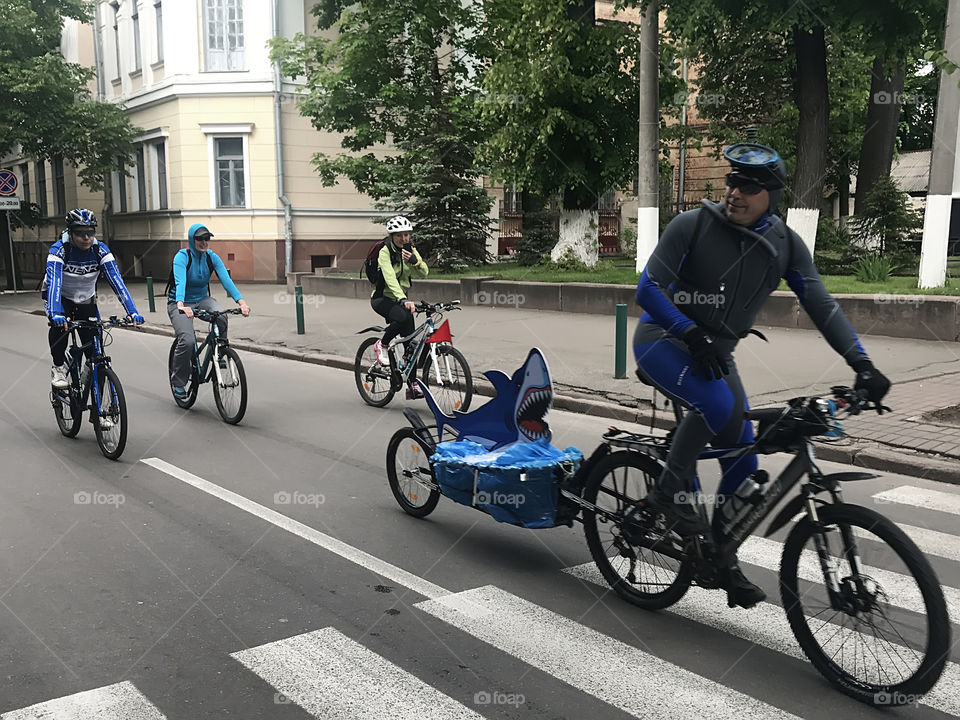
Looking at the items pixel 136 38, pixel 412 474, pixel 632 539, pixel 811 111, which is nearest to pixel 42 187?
pixel 136 38

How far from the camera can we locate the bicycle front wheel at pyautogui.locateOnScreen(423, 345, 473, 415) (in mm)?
9227

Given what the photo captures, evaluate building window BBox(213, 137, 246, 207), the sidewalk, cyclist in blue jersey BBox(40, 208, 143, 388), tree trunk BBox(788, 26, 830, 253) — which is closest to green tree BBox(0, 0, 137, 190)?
building window BBox(213, 137, 246, 207)

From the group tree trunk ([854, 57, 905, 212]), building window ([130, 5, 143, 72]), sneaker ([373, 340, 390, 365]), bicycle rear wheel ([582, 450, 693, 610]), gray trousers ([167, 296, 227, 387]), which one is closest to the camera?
bicycle rear wheel ([582, 450, 693, 610])

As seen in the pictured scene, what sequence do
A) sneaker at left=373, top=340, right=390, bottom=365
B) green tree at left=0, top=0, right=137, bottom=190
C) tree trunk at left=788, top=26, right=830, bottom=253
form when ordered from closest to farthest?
sneaker at left=373, top=340, right=390, bottom=365 < tree trunk at left=788, top=26, right=830, bottom=253 < green tree at left=0, top=0, right=137, bottom=190

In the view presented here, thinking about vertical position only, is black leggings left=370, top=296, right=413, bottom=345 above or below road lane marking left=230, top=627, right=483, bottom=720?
above

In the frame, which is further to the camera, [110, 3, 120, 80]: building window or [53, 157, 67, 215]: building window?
[53, 157, 67, 215]: building window

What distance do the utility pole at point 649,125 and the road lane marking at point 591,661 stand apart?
518 inches

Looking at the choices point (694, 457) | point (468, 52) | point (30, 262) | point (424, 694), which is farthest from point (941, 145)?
point (30, 262)

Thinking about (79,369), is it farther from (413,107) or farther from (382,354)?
(413,107)

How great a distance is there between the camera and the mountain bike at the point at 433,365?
30.3 feet

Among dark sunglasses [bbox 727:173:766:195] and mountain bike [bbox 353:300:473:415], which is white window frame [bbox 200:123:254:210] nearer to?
mountain bike [bbox 353:300:473:415]

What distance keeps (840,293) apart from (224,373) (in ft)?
30.0

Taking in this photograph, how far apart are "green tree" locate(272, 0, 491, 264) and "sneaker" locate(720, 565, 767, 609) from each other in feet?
66.9

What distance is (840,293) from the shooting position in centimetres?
1384
